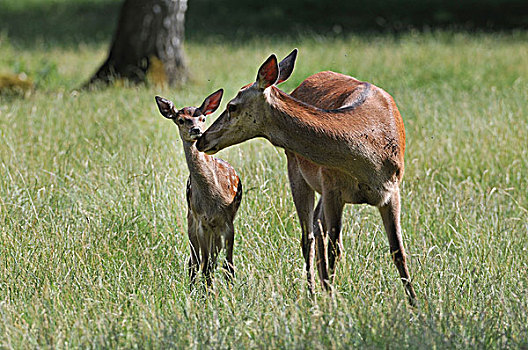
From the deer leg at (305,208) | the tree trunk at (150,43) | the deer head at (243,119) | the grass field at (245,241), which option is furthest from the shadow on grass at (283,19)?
the deer head at (243,119)

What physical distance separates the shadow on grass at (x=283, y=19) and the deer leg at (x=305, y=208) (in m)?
12.9

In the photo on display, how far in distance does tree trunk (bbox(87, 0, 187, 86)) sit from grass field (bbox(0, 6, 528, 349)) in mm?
1767

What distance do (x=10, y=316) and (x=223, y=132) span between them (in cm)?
144

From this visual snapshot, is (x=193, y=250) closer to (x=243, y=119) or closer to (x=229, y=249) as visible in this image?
(x=229, y=249)

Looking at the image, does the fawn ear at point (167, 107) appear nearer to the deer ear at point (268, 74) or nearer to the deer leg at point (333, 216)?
the deer ear at point (268, 74)

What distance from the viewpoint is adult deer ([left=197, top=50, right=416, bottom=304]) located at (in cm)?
394

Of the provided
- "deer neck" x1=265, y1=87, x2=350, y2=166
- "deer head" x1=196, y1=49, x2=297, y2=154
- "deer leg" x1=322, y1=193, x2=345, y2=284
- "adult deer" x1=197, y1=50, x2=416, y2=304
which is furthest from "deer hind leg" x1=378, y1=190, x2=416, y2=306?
"deer head" x1=196, y1=49, x2=297, y2=154

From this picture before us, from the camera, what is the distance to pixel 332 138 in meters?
3.96

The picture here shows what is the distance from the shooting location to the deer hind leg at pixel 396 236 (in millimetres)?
4324

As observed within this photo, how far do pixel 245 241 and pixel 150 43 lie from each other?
22.6 feet

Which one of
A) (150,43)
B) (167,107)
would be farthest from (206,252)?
(150,43)

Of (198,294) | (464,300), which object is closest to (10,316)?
(198,294)

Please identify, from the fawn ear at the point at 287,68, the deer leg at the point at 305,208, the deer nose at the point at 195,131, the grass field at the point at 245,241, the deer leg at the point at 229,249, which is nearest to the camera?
the grass field at the point at 245,241

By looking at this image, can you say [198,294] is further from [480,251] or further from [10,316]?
[480,251]
